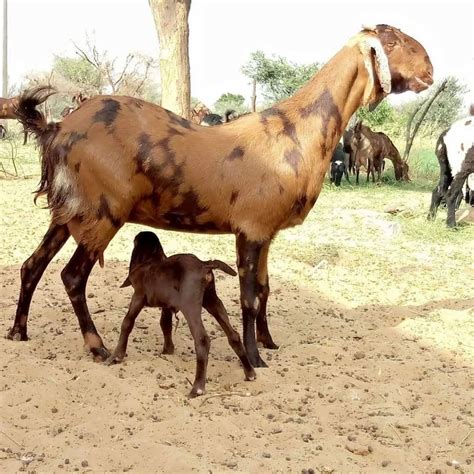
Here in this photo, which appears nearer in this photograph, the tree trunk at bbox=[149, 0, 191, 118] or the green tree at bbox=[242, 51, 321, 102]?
the tree trunk at bbox=[149, 0, 191, 118]

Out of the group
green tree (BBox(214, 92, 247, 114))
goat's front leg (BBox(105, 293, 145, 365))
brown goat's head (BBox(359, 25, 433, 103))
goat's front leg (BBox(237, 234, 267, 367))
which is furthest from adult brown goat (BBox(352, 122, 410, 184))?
green tree (BBox(214, 92, 247, 114))

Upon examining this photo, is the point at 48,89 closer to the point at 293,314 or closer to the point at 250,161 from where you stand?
the point at 250,161

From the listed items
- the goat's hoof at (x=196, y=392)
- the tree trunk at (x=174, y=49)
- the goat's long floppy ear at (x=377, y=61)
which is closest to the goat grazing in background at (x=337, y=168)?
the tree trunk at (x=174, y=49)

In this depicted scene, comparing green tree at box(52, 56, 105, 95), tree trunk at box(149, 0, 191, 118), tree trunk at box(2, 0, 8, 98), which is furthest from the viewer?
green tree at box(52, 56, 105, 95)

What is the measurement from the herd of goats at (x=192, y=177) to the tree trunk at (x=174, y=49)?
8.20 metres

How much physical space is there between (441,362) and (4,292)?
3.80m

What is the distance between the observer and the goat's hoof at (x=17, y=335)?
5.24m

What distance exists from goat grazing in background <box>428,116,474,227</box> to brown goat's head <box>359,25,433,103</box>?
7293 millimetres

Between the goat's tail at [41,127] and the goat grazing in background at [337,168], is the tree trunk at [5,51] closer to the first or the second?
the goat grazing in background at [337,168]

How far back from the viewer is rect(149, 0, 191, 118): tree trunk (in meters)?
13.2

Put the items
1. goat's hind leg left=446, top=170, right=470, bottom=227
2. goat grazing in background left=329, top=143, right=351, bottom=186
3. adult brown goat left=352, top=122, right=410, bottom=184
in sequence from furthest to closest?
adult brown goat left=352, top=122, right=410, bottom=184
goat grazing in background left=329, top=143, right=351, bottom=186
goat's hind leg left=446, top=170, right=470, bottom=227

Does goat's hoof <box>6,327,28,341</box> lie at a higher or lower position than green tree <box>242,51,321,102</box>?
lower

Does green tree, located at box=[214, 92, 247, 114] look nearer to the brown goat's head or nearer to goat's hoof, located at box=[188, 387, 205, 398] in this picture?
the brown goat's head

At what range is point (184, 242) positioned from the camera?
9281 millimetres
